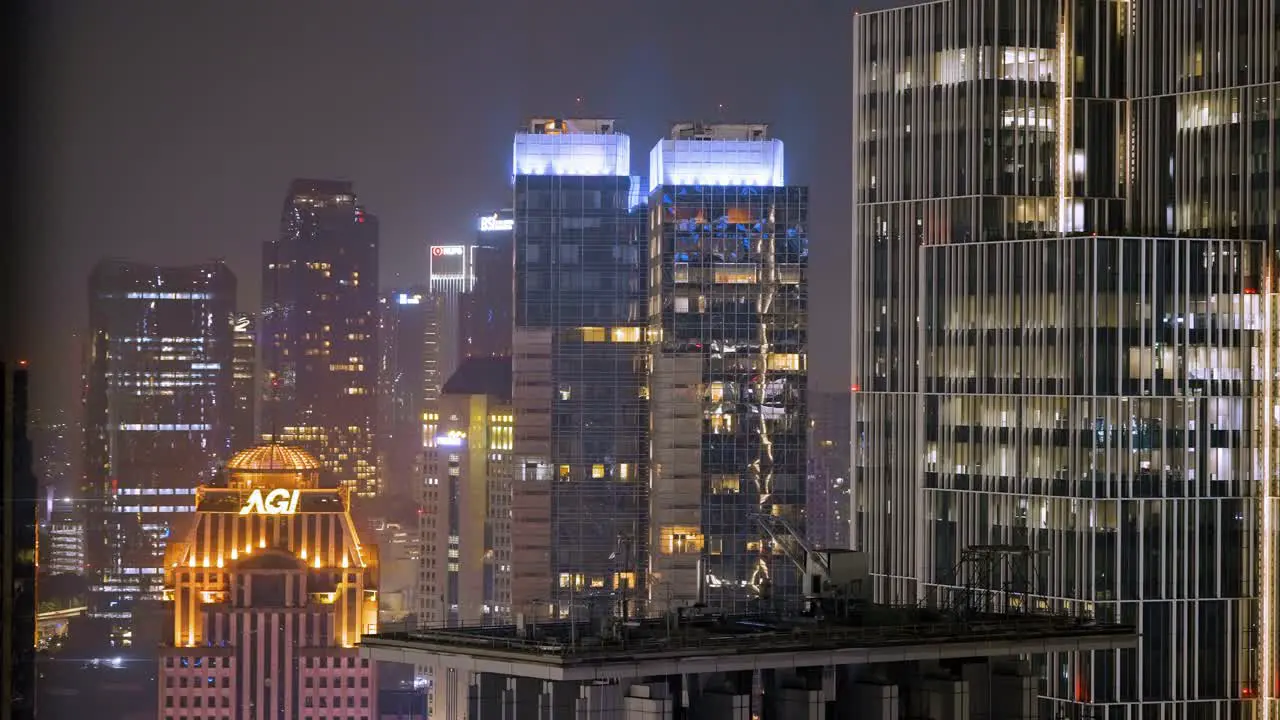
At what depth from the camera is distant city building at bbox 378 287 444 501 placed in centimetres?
7050

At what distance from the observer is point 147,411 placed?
4872 cm

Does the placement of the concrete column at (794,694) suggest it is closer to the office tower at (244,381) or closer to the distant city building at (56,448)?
the distant city building at (56,448)

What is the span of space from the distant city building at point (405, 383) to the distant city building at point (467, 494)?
0.67 metres

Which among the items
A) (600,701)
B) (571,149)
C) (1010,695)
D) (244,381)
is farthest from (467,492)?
(600,701)

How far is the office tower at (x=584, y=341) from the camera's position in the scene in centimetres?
4672

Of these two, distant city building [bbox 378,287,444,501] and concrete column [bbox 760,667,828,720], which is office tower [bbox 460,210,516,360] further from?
concrete column [bbox 760,667,828,720]

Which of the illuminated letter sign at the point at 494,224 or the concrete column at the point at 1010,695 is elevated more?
the illuminated letter sign at the point at 494,224

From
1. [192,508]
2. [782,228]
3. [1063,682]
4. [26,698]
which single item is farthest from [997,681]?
[192,508]

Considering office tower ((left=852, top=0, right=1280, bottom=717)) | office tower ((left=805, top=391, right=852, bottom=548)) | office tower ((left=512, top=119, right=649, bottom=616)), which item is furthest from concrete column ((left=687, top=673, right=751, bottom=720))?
office tower ((left=512, top=119, right=649, bottom=616))

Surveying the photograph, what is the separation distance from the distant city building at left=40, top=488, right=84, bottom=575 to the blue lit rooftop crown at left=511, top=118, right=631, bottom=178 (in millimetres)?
14049

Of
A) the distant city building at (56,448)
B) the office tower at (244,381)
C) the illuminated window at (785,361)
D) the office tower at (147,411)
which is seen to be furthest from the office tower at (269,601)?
the distant city building at (56,448)

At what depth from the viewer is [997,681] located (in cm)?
1761

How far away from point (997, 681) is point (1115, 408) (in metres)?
12.8

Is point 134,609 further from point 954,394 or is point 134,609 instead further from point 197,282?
point 954,394
